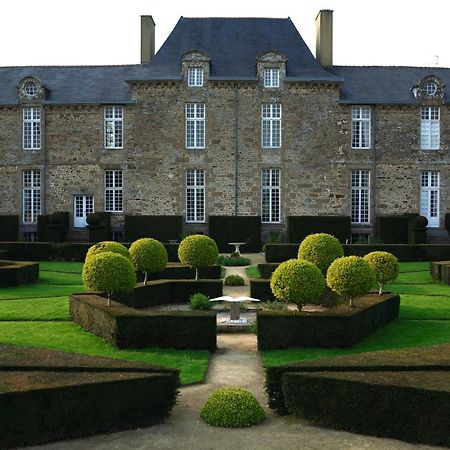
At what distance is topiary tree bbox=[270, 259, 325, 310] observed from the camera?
1279 centimetres

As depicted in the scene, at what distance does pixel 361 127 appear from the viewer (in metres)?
31.6

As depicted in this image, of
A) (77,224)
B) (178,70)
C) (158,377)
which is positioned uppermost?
(178,70)

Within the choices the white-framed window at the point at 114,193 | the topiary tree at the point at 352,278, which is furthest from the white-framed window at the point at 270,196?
the topiary tree at the point at 352,278

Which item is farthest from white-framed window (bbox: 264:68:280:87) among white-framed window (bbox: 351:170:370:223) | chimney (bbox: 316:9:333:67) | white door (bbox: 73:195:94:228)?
white door (bbox: 73:195:94:228)

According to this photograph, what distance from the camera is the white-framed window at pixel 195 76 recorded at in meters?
31.2

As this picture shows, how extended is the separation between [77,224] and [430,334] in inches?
888

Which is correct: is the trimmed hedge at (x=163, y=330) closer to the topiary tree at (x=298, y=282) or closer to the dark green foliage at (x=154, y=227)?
the topiary tree at (x=298, y=282)

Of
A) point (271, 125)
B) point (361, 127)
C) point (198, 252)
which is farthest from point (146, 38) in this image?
point (198, 252)

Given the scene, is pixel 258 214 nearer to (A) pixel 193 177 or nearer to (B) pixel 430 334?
(A) pixel 193 177

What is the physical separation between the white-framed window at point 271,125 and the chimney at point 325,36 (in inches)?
173

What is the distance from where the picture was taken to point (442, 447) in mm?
7320

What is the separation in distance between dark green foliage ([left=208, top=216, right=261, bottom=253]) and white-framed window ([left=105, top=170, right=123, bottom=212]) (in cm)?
538

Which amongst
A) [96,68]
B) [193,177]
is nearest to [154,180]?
[193,177]

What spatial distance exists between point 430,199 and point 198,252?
17.2 metres
